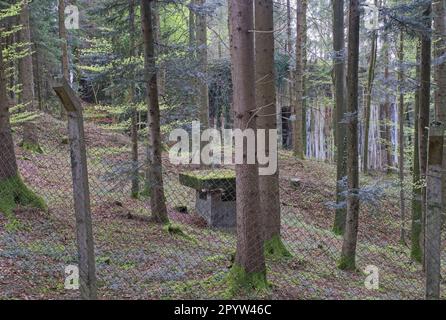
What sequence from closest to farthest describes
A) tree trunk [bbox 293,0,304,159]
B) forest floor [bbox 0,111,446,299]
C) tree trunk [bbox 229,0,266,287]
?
tree trunk [bbox 229,0,266,287]
forest floor [bbox 0,111,446,299]
tree trunk [bbox 293,0,304,159]

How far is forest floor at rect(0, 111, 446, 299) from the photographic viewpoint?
5691 mm

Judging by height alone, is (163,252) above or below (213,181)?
below

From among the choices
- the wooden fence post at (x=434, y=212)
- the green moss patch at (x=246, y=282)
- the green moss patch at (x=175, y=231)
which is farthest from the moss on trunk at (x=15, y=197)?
the wooden fence post at (x=434, y=212)

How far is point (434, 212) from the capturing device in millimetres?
3873

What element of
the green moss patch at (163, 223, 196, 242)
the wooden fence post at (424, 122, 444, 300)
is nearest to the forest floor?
the green moss patch at (163, 223, 196, 242)

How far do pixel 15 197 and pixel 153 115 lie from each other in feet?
10.3

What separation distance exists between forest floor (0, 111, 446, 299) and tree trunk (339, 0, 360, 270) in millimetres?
295

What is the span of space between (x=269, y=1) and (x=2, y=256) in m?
5.76

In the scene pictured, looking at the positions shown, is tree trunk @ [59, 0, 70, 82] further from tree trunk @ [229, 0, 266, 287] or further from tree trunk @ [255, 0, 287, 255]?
tree trunk @ [229, 0, 266, 287]

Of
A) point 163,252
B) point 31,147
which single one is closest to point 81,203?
point 163,252

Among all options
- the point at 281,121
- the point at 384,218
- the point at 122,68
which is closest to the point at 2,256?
the point at 122,68

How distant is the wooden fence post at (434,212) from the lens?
3.83 meters

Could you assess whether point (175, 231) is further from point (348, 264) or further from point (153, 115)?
point (348, 264)

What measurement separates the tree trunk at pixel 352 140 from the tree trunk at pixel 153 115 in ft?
12.7
